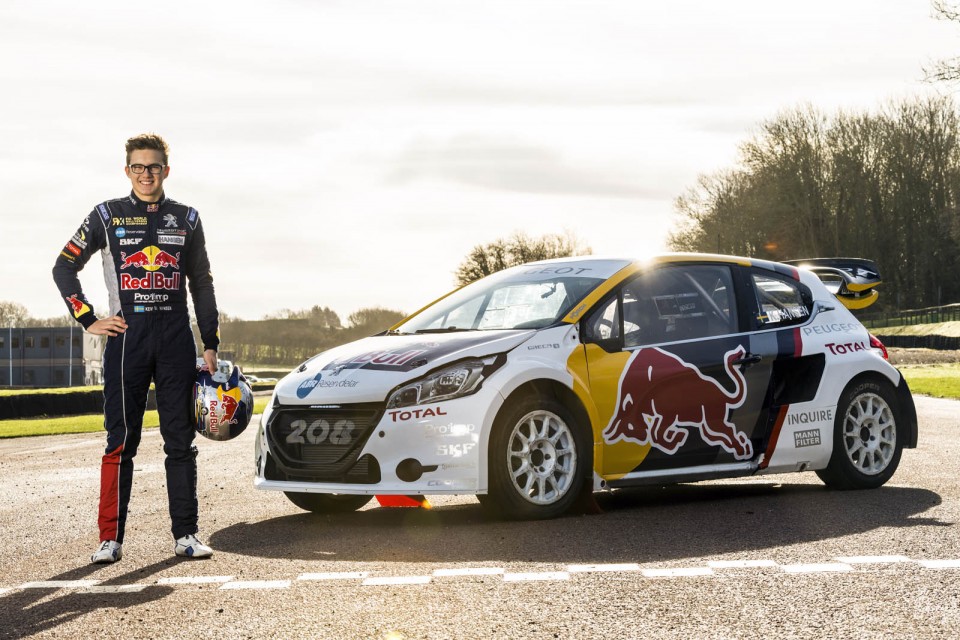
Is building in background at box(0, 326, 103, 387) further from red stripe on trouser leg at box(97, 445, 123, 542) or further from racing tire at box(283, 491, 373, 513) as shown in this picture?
red stripe on trouser leg at box(97, 445, 123, 542)

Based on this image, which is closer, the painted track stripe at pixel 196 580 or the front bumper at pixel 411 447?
the painted track stripe at pixel 196 580

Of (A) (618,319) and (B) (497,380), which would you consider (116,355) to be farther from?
(A) (618,319)

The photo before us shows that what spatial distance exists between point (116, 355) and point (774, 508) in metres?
4.26

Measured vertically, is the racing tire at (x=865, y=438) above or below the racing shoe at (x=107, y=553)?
above

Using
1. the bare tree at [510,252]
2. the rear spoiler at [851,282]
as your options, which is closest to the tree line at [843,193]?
the bare tree at [510,252]

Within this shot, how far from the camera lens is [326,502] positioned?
8.24m

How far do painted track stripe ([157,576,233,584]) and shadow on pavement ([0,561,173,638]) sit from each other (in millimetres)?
111

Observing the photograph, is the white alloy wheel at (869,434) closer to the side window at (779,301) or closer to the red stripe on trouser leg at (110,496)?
the side window at (779,301)

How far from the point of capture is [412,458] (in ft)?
23.5

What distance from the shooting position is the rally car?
7.22 metres

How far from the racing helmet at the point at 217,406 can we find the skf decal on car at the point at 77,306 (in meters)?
0.66

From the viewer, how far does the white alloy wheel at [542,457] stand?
7.37 metres

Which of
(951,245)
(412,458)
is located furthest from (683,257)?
(951,245)

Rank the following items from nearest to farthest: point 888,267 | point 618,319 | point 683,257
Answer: point 618,319
point 683,257
point 888,267
